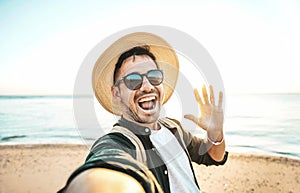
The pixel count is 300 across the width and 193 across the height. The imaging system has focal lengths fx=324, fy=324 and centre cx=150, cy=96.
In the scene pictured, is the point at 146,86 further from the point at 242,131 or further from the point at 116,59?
the point at 242,131

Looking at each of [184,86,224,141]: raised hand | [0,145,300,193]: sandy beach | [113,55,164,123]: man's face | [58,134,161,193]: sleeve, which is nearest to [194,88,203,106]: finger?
[184,86,224,141]: raised hand

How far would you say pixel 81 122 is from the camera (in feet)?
3.95

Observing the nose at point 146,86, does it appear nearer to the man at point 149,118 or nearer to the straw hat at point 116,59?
the man at point 149,118

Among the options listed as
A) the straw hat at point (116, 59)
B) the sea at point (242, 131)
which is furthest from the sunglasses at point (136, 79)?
the sea at point (242, 131)

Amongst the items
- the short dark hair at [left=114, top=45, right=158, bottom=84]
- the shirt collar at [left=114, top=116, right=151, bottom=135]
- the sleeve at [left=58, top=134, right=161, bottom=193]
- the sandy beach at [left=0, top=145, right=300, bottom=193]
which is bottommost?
the sandy beach at [left=0, top=145, right=300, bottom=193]

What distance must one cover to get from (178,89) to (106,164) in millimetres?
1088

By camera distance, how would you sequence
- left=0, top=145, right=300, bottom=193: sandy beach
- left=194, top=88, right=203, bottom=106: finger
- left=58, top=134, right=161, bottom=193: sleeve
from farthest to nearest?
1. left=0, top=145, right=300, bottom=193: sandy beach
2. left=194, top=88, right=203, bottom=106: finger
3. left=58, top=134, right=161, bottom=193: sleeve

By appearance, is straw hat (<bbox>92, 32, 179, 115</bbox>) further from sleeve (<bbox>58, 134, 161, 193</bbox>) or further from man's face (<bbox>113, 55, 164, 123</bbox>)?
sleeve (<bbox>58, 134, 161, 193</bbox>)

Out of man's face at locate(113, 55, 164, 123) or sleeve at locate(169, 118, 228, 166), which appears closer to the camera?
man's face at locate(113, 55, 164, 123)

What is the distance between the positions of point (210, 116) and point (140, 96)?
42 cm

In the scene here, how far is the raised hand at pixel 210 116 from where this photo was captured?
58.0 inches

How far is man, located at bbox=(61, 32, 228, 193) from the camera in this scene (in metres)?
1.01

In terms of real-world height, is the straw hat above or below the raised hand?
above

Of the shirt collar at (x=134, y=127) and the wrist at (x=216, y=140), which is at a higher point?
the shirt collar at (x=134, y=127)
